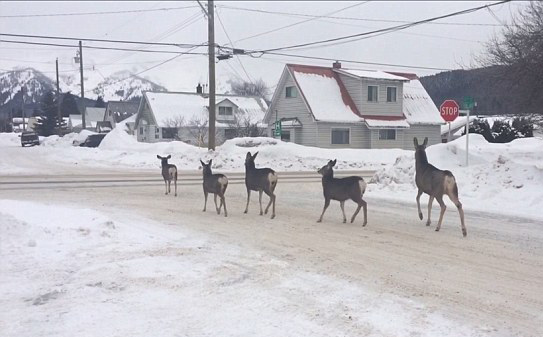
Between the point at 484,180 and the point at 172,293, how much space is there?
12572mm

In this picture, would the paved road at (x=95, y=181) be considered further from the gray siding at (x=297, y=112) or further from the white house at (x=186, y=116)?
the white house at (x=186, y=116)

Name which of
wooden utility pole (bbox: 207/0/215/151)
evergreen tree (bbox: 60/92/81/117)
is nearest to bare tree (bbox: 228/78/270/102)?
evergreen tree (bbox: 60/92/81/117)

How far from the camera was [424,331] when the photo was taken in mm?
5582

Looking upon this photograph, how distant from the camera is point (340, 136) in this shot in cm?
4469

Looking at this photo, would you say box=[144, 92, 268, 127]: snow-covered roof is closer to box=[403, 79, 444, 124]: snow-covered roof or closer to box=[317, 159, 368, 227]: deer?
box=[403, 79, 444, 124]: snow-covered roof

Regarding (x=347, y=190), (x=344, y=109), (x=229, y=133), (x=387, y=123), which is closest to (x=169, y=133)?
(x=229, y=133)

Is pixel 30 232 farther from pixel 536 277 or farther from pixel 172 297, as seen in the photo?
pixel 536 277

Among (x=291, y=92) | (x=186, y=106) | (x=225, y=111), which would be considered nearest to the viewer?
(x=291, y=92)

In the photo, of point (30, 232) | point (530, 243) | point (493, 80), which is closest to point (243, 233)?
point (30, 232)

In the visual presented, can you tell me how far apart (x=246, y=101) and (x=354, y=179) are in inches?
2357

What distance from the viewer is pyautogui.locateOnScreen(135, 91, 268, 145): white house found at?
59.4 meters

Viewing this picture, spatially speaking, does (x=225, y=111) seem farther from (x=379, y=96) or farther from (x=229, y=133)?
(x=379, y=96)

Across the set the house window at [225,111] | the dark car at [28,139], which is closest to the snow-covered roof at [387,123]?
the house window at [225,111]

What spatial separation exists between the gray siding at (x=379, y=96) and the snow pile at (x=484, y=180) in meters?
24.5
